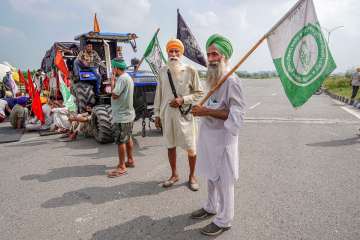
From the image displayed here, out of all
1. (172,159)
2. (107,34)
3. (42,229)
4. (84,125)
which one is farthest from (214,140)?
(107,34)

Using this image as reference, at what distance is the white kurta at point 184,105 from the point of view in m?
3.78

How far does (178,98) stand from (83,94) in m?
4.35

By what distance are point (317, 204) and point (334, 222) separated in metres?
0.42

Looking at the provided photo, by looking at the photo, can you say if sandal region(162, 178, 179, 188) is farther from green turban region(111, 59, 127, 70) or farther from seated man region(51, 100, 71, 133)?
seated man region(51, 100, 71, 133)

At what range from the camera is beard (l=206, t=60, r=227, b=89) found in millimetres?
2674

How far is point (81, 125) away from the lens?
7270mm

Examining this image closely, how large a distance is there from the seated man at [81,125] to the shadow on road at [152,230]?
14.0 feet

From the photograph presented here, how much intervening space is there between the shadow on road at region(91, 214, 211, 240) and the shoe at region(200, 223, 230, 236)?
51 mm

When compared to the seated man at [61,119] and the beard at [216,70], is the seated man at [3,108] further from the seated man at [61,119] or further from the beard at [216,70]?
the beard at [216,70]

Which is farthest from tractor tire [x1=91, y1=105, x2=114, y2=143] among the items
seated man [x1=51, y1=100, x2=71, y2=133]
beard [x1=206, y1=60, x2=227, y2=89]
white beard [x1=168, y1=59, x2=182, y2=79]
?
beard [x1=206, y1=60, x2=227, y2=89]

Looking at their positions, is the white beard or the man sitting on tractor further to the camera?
the man sitting on tractor

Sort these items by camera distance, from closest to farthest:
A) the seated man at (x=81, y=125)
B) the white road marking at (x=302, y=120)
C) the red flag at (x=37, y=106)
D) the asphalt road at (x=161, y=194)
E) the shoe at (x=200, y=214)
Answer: the asphalt road at (x=161, y=194) → the shoe at (x=200, y=214) → the seated man at (x=81, y=125) → the red flag at (x=37, y=106) → the white road marking at (x=302, y=120)

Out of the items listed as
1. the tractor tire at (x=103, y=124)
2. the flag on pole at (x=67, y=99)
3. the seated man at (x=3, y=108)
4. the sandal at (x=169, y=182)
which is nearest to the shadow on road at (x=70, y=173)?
the sandal at (x=169, y=182)

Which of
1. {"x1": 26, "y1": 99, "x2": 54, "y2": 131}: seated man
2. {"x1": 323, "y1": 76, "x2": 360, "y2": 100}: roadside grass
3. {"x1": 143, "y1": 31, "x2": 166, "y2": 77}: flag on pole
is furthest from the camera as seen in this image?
{"x1": 323, "y1": 76, "x2": 360, "y2": 100}: roadside grass
